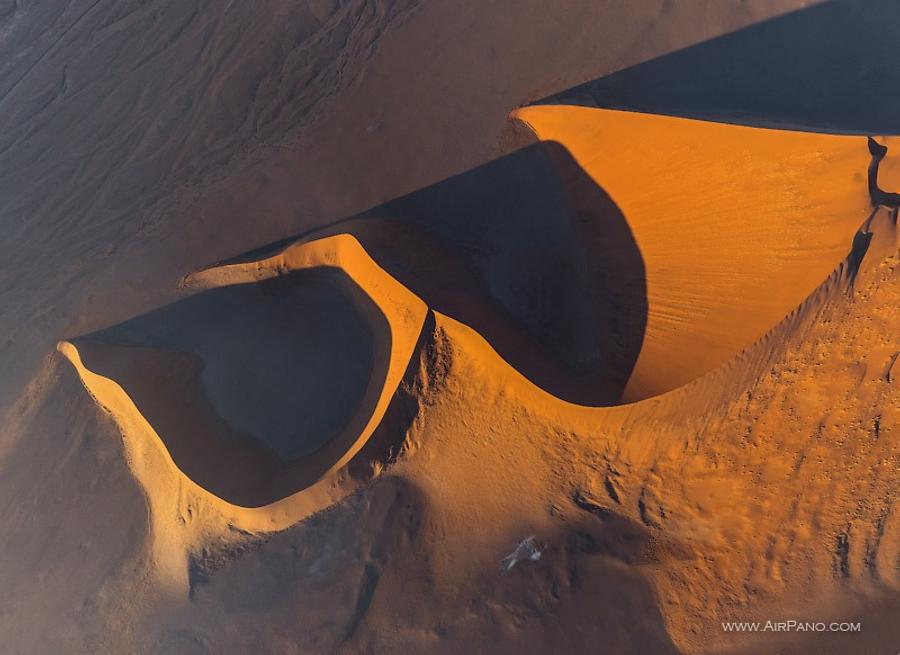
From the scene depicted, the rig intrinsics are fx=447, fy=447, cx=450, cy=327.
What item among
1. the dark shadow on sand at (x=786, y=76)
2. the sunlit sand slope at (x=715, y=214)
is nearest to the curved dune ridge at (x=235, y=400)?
the sunlit sand slope at (x=715, y=214)

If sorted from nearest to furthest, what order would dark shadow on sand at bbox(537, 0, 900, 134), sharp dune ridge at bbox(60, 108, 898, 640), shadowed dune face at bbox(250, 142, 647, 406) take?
sharp dune ridge at bbox(60, 108, 898, 640) → shadowed dune face at bbox(250, 142, 647, 406) → dark shadow on sand at bbox(537, 0, 900, 134)

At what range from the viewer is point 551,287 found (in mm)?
5180

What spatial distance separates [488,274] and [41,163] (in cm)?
566

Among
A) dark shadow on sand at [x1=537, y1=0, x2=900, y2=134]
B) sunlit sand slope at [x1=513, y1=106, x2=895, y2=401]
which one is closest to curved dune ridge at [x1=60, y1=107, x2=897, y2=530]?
sunlit sand slope at [x1=513, y1=106, x2=895, y2=401]

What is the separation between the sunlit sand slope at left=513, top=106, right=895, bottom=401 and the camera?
3.96 m

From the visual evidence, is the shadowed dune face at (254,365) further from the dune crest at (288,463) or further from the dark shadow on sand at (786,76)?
the dark shadow on sand at (786,76)

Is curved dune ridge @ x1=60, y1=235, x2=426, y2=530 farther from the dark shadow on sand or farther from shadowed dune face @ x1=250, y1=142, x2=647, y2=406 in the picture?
the dark shadow on sand

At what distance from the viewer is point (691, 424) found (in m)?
3.91

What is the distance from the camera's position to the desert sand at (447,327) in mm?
3961

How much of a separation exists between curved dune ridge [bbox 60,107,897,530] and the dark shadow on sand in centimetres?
99

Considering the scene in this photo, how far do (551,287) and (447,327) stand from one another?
1.54 metres

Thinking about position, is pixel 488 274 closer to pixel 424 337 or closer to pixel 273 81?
pixel 424 337

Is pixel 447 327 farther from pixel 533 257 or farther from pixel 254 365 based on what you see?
pixel 254 365

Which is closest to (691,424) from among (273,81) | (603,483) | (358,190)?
(603,483)
